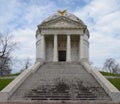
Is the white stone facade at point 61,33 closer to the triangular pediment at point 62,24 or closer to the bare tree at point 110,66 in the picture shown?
the triangular pediment at point 62,24

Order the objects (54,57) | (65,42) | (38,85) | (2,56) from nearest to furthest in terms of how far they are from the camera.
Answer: (38,85), (54,57), (65,42), (2,56)

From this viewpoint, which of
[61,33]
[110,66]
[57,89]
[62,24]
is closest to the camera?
[57,89]

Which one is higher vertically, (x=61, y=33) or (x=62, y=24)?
(x=62, y=24)

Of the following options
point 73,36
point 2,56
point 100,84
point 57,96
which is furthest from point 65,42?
point 57,96

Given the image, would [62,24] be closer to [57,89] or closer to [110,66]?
[57,89]

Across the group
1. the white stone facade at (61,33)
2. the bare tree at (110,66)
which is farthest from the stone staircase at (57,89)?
the bare tree at (110,66)

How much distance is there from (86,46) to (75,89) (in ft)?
82.6

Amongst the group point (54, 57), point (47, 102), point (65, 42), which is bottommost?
point (47, 102)

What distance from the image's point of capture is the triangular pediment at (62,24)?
38812 millimetres

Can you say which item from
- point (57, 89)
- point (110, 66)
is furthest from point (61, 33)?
point (110, 66)

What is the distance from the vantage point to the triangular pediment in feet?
127

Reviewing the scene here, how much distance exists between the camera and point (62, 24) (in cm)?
3931

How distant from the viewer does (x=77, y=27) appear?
38594 mm

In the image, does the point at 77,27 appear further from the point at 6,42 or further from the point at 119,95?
the point at 119,95
